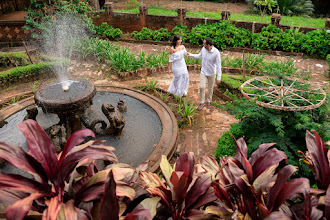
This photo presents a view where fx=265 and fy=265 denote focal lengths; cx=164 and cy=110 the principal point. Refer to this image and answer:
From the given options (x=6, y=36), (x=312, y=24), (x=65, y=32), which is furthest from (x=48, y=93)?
(x=312, y=24)

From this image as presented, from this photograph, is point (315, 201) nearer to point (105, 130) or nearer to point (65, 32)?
point (105, 130)

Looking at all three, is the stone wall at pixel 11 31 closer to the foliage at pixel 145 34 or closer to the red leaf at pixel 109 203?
the foliage at pixel 145 34

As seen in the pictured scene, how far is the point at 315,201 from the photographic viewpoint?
5.24ft

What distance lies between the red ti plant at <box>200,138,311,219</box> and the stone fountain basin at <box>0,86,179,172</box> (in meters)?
2.09

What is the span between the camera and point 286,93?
12.8 feet

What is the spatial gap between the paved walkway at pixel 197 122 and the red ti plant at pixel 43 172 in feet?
10.8

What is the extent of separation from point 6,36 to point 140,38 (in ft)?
17.0

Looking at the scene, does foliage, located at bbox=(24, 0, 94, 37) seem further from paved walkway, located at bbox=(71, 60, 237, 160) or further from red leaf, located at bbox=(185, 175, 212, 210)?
red leaf, located at bbox=(185, 175, 212, 210)

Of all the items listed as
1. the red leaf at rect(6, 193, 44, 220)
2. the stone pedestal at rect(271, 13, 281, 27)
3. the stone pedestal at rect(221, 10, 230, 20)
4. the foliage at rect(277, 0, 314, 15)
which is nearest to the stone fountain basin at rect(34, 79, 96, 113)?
the red leaf at rect(6, 193, 44, 220)

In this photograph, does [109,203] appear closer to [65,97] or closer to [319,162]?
[319,162]

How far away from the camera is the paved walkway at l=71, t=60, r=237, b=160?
4.96 metres

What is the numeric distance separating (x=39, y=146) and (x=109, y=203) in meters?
0.60

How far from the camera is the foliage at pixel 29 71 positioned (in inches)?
277

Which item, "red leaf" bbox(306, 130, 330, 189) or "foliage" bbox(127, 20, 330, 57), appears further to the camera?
"foliage" bbox(127, 20, 330, 57)
